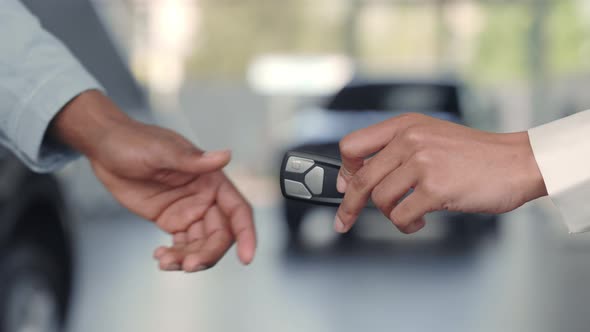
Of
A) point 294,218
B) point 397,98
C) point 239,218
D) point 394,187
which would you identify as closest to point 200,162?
point 239,218

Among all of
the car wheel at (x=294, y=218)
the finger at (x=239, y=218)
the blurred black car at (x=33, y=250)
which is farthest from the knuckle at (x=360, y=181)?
the car wheel at (x=294, y=218)

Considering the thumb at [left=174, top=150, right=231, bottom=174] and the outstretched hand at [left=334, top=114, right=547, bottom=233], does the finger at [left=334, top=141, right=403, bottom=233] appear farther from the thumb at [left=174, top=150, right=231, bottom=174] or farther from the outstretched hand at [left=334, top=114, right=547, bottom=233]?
the thumb at [left=174, top=150, right=231, bottom=174]

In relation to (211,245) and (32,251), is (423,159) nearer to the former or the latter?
(211,245)

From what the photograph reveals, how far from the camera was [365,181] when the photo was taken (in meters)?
2.27

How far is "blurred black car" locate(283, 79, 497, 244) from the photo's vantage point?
11.8 metres

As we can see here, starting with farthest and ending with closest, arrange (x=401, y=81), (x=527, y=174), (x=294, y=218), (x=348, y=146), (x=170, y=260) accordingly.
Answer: (x=401, y=81)
(x=294, y=218)
(x=170, y=260)
(x=348, y=146)
(x=527, y=174)

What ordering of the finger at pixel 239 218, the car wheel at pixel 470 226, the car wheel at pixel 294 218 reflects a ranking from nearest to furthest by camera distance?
the finger at pixel 239 218, the car wheel at pixel 294 218, the car wheel at pixel 470 226

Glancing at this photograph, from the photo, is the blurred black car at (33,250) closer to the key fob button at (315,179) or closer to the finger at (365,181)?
the key fob button at (315,179)

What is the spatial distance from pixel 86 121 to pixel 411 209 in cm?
105

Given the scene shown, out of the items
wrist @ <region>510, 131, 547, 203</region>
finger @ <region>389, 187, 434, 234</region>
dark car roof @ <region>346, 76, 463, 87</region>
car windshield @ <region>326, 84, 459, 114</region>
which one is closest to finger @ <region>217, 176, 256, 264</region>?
finger @ <region>389, 187, 434, 234</region>

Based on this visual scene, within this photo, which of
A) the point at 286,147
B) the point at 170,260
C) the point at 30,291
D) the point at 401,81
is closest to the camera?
the point at 170,260

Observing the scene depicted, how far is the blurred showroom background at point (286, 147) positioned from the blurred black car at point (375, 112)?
0.69 ft

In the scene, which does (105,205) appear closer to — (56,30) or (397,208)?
(56,30)

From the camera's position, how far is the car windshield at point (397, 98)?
12781 millimetres
